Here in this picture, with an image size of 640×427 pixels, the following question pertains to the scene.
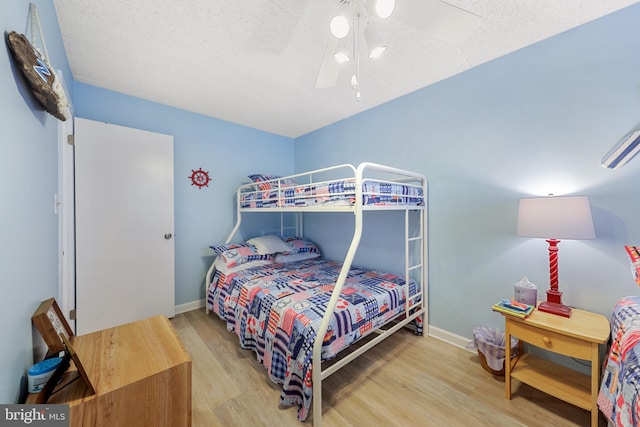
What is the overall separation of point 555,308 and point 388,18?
2.03 m

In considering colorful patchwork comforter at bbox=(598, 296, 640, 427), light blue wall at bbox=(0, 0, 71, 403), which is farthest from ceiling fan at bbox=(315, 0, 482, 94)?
colorful patchwork comforter at bbox=(598, 296, 640, 427)

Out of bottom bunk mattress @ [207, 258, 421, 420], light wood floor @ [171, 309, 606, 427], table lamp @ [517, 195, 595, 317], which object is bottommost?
light wood floor @ [171, 309, 606, 427]

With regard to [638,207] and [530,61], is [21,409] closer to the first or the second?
[638,207]

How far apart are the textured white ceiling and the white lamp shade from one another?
1.12 m

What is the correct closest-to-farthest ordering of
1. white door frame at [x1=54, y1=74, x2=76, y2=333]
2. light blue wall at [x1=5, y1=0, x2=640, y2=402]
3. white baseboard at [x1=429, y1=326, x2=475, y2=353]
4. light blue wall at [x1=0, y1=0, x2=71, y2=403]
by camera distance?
1. light blue wall at [x1=0, y1=0, x2=71, y2=403]
2. light blue wall at [x1=5, y1=0, x2=640, y2=402]
3. white door frame at [x1=54, y1=74, x2=76, y2=333]
4. white baseboard at [x1=429, y1=326, x2=475, y2=353]

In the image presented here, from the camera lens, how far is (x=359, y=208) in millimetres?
1646

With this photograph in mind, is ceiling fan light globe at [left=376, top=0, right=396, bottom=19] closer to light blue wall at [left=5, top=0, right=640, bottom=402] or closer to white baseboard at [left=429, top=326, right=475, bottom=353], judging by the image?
light blue wall at [left=5, top=0, right=640, bottom=402]

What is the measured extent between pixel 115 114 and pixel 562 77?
392 cm

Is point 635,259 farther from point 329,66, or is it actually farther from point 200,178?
point 200,178

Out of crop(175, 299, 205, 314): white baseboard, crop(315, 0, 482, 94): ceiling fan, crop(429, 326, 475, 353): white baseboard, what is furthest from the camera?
crop(175, 299, 205, 314): white baseboard

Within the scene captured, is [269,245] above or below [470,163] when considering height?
below

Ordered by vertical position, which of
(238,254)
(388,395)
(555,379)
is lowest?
(388,395)

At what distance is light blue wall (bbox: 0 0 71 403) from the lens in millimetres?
738

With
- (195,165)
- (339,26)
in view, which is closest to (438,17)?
(339,26)
